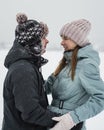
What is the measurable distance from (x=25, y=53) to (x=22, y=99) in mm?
273

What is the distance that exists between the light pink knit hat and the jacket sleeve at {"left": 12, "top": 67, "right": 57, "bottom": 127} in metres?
0.38

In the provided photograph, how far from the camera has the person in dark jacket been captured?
6.73 ft

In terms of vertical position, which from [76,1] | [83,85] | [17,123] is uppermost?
[83,85]

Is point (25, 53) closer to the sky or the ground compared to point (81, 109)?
closer to the sky

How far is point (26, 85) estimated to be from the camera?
2039mm

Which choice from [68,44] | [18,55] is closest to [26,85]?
[18,55]

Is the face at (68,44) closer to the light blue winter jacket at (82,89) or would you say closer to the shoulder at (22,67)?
the light blue winter jacket at (82,89)

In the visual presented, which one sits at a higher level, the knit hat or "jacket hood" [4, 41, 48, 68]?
the knit hat

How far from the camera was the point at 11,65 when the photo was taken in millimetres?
2160

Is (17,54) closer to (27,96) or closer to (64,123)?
(27,96)

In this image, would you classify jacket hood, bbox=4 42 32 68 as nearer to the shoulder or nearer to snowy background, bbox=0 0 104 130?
the shoulder

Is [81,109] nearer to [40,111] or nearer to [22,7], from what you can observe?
[40,111]

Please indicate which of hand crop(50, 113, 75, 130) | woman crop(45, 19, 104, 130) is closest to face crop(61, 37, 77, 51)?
woman crop(45, 19, 104, 130)

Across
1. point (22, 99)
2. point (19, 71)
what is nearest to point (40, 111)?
point (22, 99)
